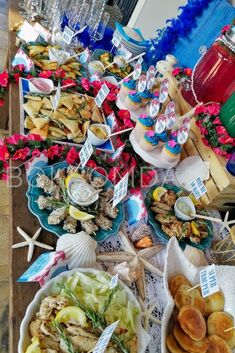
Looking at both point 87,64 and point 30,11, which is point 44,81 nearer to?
point 87,64

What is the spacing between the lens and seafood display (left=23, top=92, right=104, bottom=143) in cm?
121

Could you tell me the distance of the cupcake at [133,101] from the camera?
1.44 m

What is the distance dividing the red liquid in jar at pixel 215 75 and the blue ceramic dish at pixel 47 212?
2.18 ft

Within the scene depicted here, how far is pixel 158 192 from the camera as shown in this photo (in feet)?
4.03

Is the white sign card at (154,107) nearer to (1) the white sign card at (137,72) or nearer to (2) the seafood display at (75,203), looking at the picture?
(1) the white sign card at (137,72)

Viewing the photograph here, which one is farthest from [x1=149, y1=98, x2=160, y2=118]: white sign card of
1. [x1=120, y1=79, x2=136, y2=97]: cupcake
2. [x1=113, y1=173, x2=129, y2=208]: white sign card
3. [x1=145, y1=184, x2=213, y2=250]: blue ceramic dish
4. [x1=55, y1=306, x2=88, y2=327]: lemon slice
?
[x1=55, y1=306, x2=88, y2=327]: lemon slice

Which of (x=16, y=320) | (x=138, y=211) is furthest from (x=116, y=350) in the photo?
(x=138, y=211)

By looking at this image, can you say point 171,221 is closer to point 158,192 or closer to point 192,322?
point 158,192

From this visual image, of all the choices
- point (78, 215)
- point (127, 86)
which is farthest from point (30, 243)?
point (127, 86)

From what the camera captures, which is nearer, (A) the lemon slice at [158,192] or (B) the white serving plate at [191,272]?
(B) the white serving plate at [191,272]

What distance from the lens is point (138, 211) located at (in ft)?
3.71

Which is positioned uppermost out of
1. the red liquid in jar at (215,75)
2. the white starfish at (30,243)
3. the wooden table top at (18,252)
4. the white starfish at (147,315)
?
the red liquid in jar at (215,75)

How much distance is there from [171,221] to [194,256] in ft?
0.52

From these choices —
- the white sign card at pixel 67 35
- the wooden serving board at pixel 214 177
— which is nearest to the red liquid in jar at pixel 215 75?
the wooden serving board at pixel 214 177
